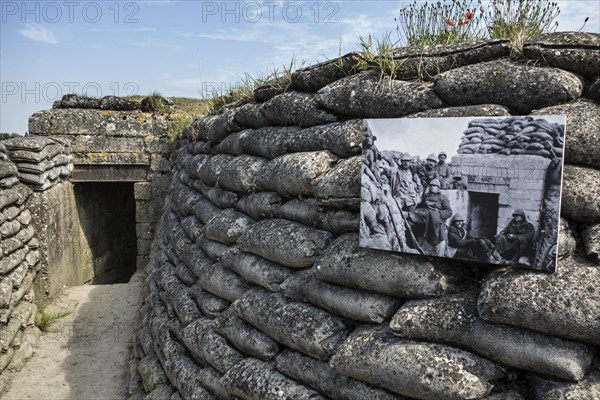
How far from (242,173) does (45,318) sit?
389 centimetres

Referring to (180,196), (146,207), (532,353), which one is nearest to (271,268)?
(532,353)

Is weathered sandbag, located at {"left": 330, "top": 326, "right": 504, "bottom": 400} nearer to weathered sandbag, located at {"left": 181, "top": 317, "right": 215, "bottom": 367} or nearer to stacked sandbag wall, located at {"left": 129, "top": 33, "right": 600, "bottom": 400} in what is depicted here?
stacked sandbag wall, located at {"left": 129, "top": 33, "right": 600, "bottom": 400}

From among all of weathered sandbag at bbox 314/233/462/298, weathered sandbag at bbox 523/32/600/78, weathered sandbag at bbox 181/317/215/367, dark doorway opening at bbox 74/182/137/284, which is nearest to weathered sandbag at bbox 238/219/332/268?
weathered sandbag at bbox 314/233/462/298

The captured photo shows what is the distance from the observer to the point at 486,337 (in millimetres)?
2111

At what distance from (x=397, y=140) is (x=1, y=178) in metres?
5.10

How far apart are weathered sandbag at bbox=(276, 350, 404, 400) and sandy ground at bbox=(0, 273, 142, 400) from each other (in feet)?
9.22

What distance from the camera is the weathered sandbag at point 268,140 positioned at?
3.46 meters

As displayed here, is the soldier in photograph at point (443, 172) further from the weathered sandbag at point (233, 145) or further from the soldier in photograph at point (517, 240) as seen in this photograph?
the weathered sandbag at point (233, 145)

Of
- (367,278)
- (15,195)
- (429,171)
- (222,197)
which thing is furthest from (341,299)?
(15,195)

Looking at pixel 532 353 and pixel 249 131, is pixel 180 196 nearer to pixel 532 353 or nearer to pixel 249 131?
pixel 249 131

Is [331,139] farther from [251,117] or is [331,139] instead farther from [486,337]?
[486,337]

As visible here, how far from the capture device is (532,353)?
200 cm

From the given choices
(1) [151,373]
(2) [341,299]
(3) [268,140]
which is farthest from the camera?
(1) [151,373]

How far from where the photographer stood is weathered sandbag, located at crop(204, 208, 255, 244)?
3684mm
